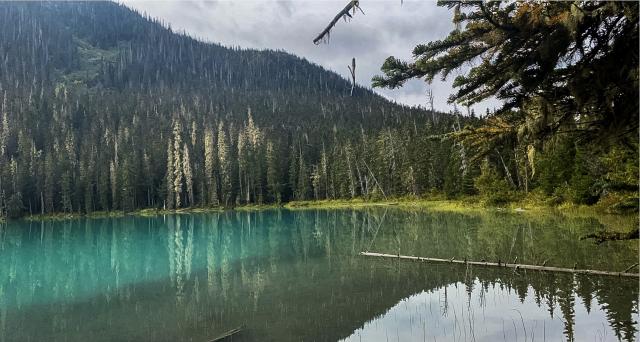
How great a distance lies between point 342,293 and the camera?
17578mm

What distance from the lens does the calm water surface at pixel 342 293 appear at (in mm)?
12836

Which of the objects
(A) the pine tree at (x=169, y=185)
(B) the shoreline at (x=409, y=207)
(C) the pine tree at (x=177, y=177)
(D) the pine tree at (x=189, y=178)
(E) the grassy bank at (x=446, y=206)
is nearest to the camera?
(E) the grassy bank at (x=446, y=206)

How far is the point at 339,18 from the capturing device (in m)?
A: 4.61

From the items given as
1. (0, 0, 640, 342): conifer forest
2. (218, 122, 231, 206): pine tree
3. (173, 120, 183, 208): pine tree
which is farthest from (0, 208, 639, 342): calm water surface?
→ (218, 122, 231, 206): pine tree

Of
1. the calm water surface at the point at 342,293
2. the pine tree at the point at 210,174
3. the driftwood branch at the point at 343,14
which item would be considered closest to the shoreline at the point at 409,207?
the pine tree at the point at 210,174

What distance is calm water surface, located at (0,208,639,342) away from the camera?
42.1 ft

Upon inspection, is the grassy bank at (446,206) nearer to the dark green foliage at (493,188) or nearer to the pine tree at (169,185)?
the dark green foliage at (493,188)

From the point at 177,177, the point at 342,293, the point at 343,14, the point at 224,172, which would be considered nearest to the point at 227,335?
the point at 342,293

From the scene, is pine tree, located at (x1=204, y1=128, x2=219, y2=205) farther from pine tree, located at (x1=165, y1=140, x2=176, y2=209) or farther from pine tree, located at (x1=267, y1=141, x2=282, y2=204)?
pine tree, located at (x1=267, y1=141, x2=282, y2=204)

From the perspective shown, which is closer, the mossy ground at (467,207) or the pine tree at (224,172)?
the mossy ground at (467,207)

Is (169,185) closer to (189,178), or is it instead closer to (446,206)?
(189,178)

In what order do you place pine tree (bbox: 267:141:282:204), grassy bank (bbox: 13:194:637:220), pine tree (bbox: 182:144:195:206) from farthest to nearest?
pine tree (bbox: 182:144:195:206), pine tree (bbox: 267:141:282:204), grassy bank (bbox: 13:194:637:220)

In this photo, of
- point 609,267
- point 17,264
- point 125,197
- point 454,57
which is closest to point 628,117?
point 454,57

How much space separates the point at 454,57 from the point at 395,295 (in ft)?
41.3
